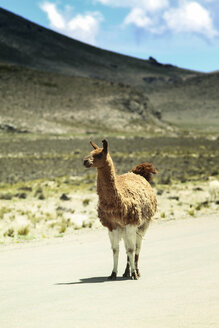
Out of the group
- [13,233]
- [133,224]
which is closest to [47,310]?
[133,224]

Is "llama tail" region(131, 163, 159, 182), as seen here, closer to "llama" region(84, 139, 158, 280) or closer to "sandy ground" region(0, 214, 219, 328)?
"llama" region(84, 139, 158, 280)

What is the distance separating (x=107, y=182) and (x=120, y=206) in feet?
1.19

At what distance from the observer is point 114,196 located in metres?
7.52

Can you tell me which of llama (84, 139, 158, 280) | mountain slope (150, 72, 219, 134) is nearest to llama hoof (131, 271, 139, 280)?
llama (84, 139, 158, 280)

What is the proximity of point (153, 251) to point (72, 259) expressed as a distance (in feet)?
5.05

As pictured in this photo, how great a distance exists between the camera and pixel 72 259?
10.7m

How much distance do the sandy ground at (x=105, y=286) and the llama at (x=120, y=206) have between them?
0.44 meters

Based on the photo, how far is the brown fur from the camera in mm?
7402

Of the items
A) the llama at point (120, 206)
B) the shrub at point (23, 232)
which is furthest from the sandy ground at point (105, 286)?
the shrub at point (23, 232)

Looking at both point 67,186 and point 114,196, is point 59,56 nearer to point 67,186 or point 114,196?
point 67,186

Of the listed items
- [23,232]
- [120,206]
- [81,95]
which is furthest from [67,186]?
[81,95]

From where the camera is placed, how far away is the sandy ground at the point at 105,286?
5234 mm

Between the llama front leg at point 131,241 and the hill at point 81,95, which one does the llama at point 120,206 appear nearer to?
the llama front leg at point 131,241

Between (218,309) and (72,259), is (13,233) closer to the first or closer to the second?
(72,259)
